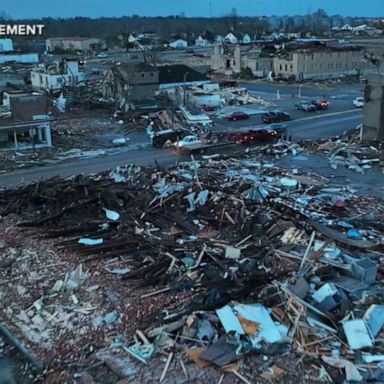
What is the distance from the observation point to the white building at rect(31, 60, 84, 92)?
189 ft

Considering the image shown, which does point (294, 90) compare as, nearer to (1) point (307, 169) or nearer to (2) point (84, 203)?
(1) point (307, 169)

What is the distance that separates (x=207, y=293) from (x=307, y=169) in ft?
48.7

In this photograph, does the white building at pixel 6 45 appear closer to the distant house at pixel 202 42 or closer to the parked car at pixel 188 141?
the distant house at pixel 202 42

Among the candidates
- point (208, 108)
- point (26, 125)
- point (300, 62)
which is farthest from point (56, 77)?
point (300, 62)

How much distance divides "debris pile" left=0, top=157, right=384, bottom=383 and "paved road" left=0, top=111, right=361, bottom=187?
5222 millimetres

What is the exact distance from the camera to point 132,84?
156 feet

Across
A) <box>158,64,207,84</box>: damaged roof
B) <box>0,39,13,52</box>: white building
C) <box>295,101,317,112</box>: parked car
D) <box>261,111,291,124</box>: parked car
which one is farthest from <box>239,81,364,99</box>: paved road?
<box>0,39,13,52</box>: white building

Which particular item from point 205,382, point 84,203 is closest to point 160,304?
point 205,382

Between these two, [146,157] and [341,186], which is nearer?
[341,186]

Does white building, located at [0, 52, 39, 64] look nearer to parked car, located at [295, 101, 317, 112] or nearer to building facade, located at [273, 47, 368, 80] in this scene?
building facade, located at [273, 47, 368, 80]

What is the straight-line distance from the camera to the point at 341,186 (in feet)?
75.8

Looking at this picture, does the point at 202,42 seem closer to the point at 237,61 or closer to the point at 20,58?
the point at 20,58

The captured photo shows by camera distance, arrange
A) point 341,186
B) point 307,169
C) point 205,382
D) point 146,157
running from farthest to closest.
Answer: point 146,157 < point 307,169 < point 341,186 < point 205,382

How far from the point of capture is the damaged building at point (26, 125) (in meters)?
33.0
